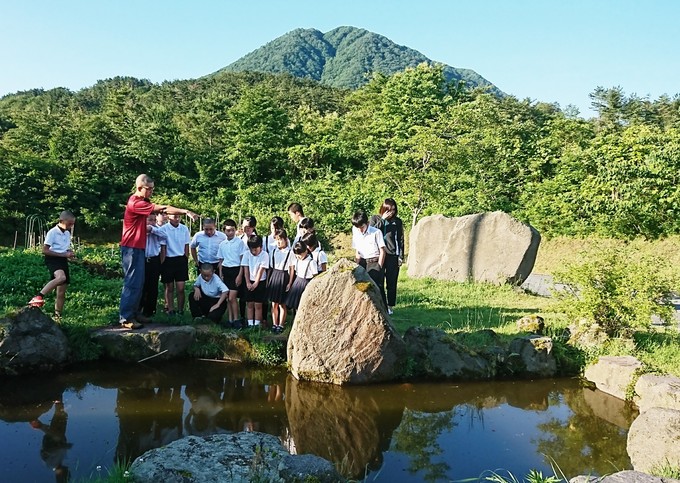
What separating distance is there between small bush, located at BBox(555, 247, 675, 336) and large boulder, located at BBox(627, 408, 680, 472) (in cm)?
267

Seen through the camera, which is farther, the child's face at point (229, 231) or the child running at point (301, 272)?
the child's face at point (229, 231)

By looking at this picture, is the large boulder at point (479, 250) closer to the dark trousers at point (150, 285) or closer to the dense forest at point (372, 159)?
the dense forest at point (372, 159)

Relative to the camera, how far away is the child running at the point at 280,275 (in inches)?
268

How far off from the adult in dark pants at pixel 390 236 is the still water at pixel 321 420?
8.06 ft

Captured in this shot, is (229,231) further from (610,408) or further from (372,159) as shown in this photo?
(372,159)

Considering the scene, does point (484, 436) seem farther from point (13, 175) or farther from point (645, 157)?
point (13, 175)

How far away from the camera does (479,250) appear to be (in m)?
12.0

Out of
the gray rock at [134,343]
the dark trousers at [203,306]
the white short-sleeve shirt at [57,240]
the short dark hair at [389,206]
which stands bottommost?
the gray rock at [134,343]

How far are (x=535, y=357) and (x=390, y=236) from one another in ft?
8.86

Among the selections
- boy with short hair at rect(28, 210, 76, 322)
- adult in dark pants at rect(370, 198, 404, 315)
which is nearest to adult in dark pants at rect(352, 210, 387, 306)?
adult in dark pants at rect(370, 198, 404, 315)

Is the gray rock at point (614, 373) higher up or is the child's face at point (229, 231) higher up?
the child's face at point (229, 231)

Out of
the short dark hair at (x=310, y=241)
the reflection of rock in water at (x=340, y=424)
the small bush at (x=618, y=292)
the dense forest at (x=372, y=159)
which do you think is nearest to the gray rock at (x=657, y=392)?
the small bush at (x=618, y=292)

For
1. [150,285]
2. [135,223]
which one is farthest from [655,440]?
[150,285]

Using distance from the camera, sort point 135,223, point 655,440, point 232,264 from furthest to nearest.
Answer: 1. point 232,264
2. point 135,223
3. point 655,440
